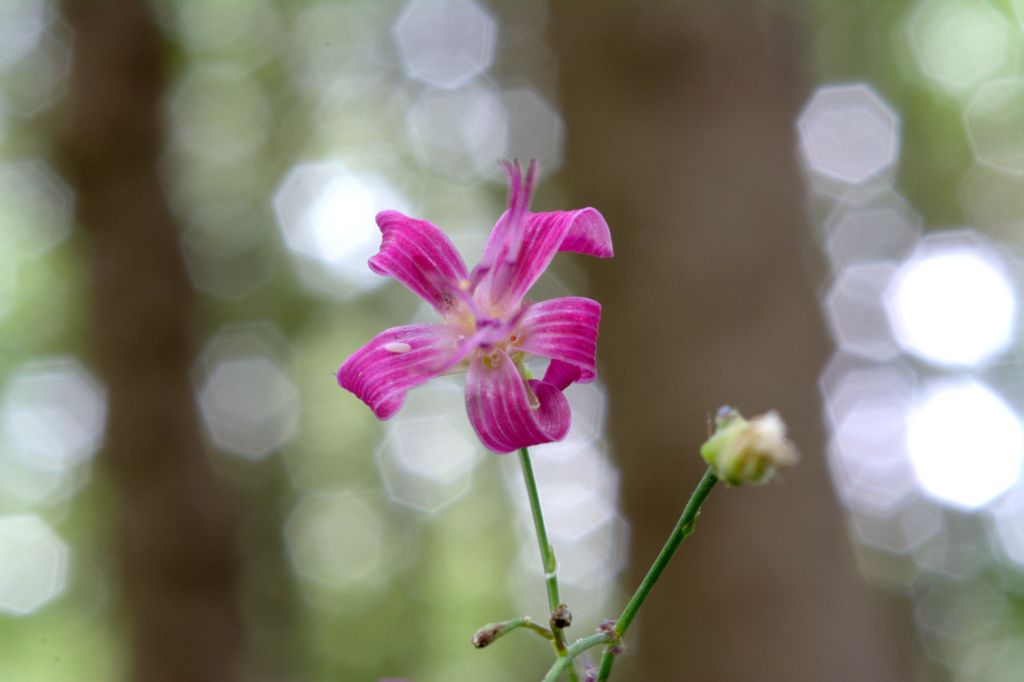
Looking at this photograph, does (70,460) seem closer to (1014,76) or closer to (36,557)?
(36,557)

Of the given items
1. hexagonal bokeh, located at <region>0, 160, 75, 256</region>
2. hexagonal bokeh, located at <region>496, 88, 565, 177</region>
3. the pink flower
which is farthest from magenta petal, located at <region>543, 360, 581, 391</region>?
hexagonal bokeh, located at <region>0, 160, 75, 256</region>

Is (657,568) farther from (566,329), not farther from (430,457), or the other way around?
(430,457)

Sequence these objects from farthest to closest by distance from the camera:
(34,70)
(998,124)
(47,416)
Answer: (47,416)
(998,124)
(34,70)

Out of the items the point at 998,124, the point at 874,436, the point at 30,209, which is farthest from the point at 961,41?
the point at 30,209

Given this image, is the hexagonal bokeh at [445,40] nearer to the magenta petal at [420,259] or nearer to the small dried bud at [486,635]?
the magenta petal at [420,259]

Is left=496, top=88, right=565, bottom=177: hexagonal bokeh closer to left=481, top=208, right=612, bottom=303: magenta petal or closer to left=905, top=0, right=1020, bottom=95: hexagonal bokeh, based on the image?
left=905, top=0, right=1020, bottom=95: hexagonal bokeh

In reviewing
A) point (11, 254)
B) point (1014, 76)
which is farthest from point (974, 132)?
point (11, 254)
